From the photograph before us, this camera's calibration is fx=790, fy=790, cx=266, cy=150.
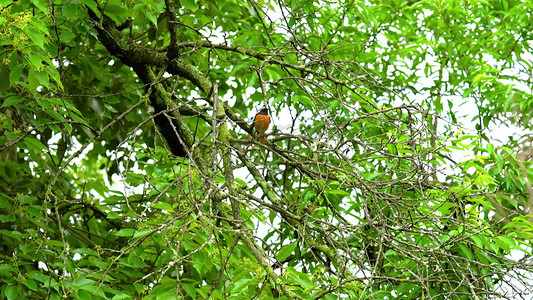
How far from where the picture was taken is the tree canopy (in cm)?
320

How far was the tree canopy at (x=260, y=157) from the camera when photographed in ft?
10.5

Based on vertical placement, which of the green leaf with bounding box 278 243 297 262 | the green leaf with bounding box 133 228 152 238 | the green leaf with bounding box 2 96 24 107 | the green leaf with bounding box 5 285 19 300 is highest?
the green leaf with bounding box 2 96 24 107

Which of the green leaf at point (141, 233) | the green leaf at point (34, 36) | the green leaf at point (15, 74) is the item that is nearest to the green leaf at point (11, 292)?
the green leaf at point (141, 233)

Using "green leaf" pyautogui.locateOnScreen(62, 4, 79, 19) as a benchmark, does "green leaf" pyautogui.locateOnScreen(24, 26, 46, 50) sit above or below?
below

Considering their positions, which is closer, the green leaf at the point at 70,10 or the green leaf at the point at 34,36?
the green leaf at the point at 34,36

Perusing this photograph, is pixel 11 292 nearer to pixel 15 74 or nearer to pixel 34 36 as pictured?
pixel 15 74

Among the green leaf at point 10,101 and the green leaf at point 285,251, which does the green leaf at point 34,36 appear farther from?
the green leaf at point 285,251

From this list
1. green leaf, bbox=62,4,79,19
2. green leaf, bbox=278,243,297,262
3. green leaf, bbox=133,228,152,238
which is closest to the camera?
green leaf, bbox=278,243,297,262

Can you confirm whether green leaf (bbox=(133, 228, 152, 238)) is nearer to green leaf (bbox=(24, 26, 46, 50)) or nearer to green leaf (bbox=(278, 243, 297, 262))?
green leaf (bbox=(278, 243, 297, 262))

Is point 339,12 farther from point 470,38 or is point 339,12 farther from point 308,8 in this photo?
point 470,38

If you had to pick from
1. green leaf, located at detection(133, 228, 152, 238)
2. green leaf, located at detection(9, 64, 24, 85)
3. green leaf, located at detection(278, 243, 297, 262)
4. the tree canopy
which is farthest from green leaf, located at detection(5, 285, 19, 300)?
green leaf, located at detection(278, 243, 297, 262)

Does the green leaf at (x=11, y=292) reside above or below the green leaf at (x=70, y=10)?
below

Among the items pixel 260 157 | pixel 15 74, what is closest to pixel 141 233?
pixel 15 74

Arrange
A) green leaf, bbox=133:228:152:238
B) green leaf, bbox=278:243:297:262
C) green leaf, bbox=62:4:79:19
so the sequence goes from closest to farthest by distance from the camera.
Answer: green leaf, bbox=278:243:297:262 → green leaf, bbox=133:228:152:238 → green leaf, bbox=62:4:79:19
